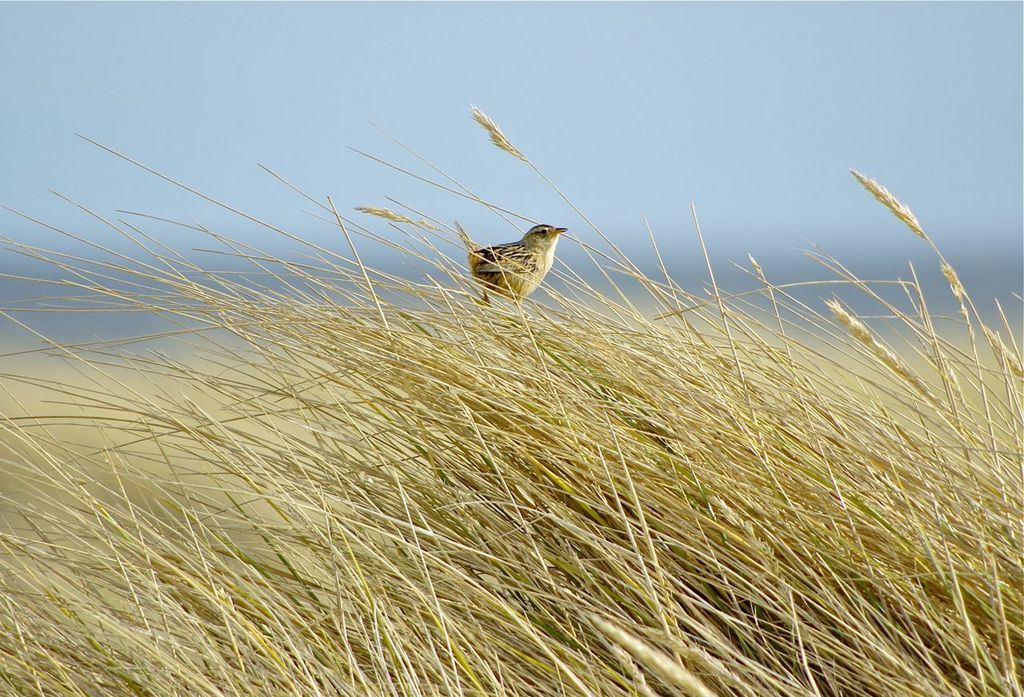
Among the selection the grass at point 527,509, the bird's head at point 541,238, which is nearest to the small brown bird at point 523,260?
the bird's head at point 541,238

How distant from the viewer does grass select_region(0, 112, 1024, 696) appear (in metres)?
1.83

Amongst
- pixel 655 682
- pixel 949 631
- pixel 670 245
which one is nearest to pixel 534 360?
pixel 655 682

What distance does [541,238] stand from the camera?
3.58 meters

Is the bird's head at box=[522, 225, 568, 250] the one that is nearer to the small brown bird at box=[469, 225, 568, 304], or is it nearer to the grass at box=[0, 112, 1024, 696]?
the small brown bird at box=[469, 225, 568, 304]

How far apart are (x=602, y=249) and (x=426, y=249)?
1.49ft

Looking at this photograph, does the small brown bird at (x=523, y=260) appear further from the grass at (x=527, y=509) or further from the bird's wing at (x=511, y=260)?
the grass at (x=527, y=509)

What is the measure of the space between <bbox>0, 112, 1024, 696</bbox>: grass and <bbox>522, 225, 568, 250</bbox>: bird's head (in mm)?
834

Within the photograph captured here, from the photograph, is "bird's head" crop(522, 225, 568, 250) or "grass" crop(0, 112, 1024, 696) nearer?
"grass" crop(0, 112, 1024, 696)

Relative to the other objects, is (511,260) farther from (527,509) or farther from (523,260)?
(527,509)

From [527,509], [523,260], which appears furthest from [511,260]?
[527,509]

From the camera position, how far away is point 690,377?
7.76 ft

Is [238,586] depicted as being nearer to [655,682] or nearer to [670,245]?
[655,682]

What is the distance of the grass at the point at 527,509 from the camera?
6.00 ft

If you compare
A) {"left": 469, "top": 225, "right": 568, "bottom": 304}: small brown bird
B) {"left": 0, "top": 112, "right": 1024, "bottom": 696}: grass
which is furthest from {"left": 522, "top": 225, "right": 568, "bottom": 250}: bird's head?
{"left": 0, "top": 112, "right": 1024, "bottom": 696}: grass
